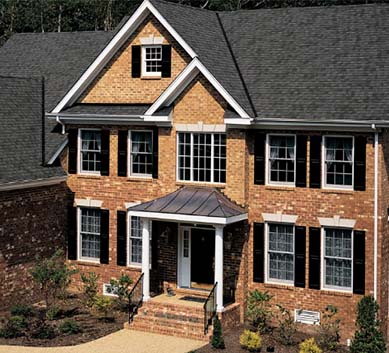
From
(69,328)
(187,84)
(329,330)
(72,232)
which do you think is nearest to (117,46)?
(187,84)

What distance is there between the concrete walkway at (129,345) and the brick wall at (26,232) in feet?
14.2

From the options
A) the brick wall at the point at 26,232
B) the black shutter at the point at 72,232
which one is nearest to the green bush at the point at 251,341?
the brick wall at the point at 26,232

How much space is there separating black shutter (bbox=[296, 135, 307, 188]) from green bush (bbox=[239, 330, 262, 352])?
5048 mm

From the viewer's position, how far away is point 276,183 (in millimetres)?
24562

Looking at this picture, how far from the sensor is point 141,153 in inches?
1055

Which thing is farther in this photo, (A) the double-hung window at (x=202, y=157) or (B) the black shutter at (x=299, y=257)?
(A) the double-hung window at (x=202, y=157)

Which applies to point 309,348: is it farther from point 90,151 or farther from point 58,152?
point 58,152

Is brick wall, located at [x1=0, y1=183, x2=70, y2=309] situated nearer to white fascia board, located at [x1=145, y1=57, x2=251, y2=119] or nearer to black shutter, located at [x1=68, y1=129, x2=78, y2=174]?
black shutter, located at [x1=68, y1=129, x2=78, y2=174]

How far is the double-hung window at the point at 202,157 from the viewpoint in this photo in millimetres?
25156

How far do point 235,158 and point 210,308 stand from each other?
4820 mm

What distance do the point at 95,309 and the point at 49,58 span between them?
12.4 meters

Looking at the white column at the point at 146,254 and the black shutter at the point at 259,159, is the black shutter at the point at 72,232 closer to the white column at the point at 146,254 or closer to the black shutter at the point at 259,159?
the white column at the point at 146,254

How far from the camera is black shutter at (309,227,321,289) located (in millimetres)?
23688

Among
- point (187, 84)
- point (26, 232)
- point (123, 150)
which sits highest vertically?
point (187, 84)
